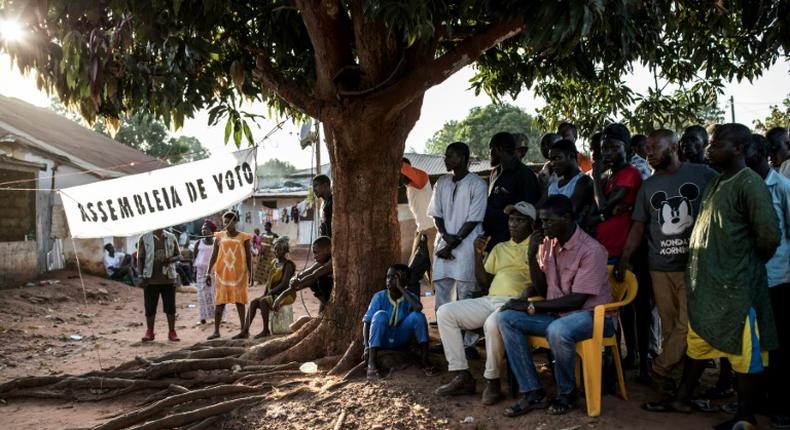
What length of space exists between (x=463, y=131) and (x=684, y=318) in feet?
118

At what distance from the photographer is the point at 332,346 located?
6.36m

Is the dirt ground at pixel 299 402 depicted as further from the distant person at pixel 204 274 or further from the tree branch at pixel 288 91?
the tree branch at pixel 288 91

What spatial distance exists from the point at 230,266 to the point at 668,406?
644 cm

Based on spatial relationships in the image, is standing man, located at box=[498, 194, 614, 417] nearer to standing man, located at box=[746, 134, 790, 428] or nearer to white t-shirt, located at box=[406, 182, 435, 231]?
standing man, located at box=[746, 134, 790, 428]

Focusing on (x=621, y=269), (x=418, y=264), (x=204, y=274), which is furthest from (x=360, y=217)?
(x=204, y=274)

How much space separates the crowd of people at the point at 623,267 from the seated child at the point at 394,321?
0.01m

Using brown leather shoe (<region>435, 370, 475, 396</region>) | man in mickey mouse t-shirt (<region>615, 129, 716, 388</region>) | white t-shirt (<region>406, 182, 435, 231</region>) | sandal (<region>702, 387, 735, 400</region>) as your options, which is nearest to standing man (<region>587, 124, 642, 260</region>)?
man in mickey mouse t-shirt (<region>615, 129, 716, 388</region>)

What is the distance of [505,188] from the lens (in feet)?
18.9

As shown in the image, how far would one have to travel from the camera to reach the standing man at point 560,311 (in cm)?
441

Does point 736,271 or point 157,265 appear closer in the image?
point 736,271

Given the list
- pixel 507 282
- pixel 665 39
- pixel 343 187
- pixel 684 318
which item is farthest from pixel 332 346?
pixel 665 39

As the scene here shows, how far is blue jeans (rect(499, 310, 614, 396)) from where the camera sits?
14.4 ft

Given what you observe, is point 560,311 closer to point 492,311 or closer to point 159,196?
point 492,311

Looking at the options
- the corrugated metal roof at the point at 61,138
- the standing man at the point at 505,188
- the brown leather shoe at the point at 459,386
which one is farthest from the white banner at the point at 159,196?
the corrugated metal roof at the point at 61,138
